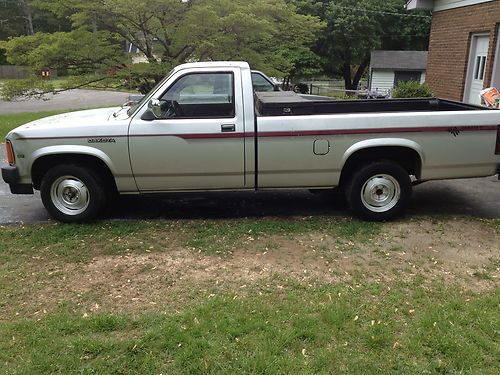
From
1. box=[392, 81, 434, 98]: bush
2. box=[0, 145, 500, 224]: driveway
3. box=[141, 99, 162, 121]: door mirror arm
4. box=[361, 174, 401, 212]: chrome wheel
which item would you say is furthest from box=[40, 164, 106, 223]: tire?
box=[392, 81, 434, 98]: bush

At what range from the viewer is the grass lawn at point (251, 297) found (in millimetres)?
3137

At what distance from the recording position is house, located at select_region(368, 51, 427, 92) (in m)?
34.6

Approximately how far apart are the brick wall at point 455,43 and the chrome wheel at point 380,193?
6.55m

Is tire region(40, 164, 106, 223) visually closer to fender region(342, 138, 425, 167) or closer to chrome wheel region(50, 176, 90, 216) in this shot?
chrome wheel region(50, 176, 90, 216)

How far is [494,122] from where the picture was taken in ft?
18.0

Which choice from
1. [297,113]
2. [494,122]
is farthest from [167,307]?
[494,122]

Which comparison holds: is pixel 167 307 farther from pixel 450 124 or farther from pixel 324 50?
pixel 324 50

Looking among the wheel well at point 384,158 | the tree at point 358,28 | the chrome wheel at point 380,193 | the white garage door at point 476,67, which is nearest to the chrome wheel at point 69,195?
the wheel well at point 384,158

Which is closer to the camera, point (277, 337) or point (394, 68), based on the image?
point (277, 337)

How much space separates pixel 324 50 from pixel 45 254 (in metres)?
34.7

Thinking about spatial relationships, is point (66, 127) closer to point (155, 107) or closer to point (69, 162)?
point (69, 162)

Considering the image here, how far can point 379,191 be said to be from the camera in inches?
227

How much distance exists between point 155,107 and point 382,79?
32921 millimetres

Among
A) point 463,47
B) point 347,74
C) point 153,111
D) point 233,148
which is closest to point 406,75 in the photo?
point 347,74
